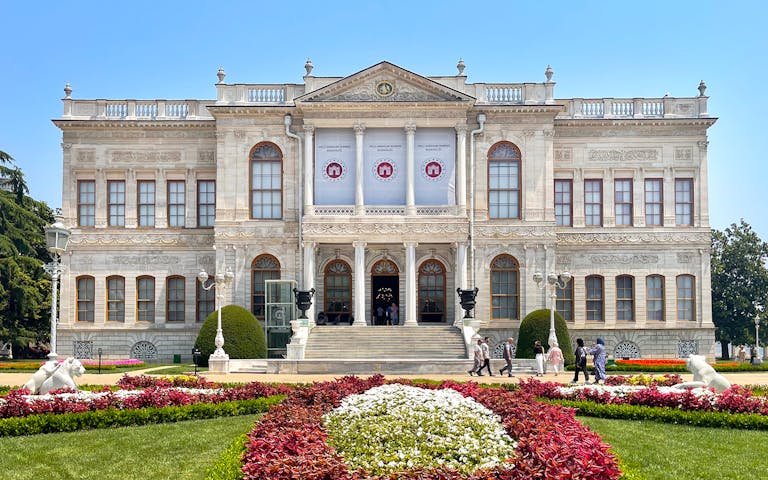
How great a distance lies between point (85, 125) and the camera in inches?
1570

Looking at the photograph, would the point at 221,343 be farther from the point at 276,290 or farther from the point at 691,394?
the point at 691,394

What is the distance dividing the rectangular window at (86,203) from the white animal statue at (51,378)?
22667 mm

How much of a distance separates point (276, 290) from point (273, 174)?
5706mm

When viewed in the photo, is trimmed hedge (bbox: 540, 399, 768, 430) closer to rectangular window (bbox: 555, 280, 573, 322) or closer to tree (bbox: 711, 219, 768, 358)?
rectangular window (bbox: 555, 280, 573, 322)

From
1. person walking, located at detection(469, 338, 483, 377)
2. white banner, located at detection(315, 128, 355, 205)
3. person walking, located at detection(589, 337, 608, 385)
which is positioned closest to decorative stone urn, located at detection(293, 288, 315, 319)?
white banner, located at detection(315, 128, 355, 205)

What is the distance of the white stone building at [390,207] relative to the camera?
37969 mm

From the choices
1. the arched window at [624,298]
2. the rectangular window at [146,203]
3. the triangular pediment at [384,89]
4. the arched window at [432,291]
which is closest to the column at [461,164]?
the triangular pediment at [384,89]

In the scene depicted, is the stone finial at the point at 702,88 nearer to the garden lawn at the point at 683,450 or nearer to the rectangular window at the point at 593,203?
the rectangular window at the point at 593,203

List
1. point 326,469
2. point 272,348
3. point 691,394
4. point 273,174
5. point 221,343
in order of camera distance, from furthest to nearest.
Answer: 1. point 273,174
2. point 272,348
3. point 221,343
4. point 691,394
5. point 326,469

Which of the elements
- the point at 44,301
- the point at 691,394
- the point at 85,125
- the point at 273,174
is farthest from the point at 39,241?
the point at 691,394

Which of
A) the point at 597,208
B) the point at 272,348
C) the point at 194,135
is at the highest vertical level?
the point at 194,135

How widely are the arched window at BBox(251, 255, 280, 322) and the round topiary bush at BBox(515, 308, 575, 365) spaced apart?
38.7 feet

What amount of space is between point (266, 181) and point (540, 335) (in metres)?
14.5

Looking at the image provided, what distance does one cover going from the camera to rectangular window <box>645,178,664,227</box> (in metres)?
40.2
